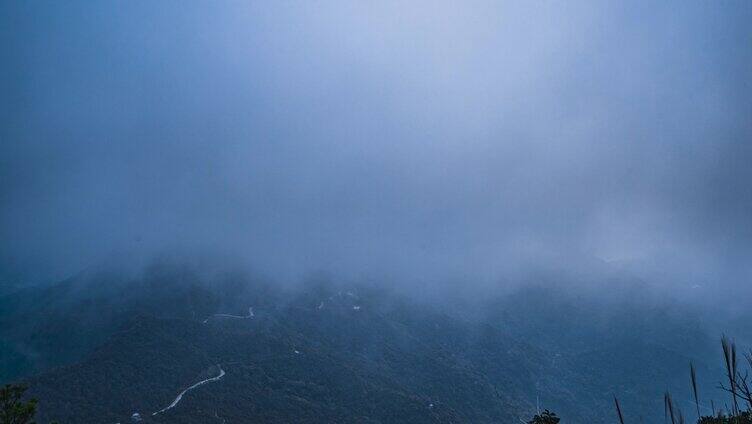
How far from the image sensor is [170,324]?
463 feet

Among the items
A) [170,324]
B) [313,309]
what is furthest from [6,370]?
[313,309]

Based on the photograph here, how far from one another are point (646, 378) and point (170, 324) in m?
185

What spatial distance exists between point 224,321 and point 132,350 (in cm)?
3656

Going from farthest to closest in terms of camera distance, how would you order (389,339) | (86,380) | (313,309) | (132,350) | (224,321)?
(313,309) → (389,339) → (224,321) → (132,350) → (86,380)

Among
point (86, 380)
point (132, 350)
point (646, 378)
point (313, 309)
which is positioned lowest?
point (86, 380)

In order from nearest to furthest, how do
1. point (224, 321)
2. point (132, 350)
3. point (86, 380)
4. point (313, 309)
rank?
1. point (86, 380)
2. point (132, 350)
3. point (224, 321)
4. point (313, 309)

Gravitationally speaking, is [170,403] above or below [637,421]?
below

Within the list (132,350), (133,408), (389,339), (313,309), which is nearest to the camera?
(133,408)

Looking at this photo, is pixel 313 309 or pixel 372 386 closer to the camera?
pixel 372 386

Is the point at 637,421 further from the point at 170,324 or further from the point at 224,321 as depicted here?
the point at 170,324

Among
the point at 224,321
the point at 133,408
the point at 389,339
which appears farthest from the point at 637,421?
the point at 133,408

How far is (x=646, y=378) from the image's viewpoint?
192m

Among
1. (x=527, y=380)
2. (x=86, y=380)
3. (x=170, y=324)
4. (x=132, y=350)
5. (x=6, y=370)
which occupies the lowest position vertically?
(x=6, y=370)

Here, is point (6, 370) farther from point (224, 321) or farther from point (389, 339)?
point (389, 339)
